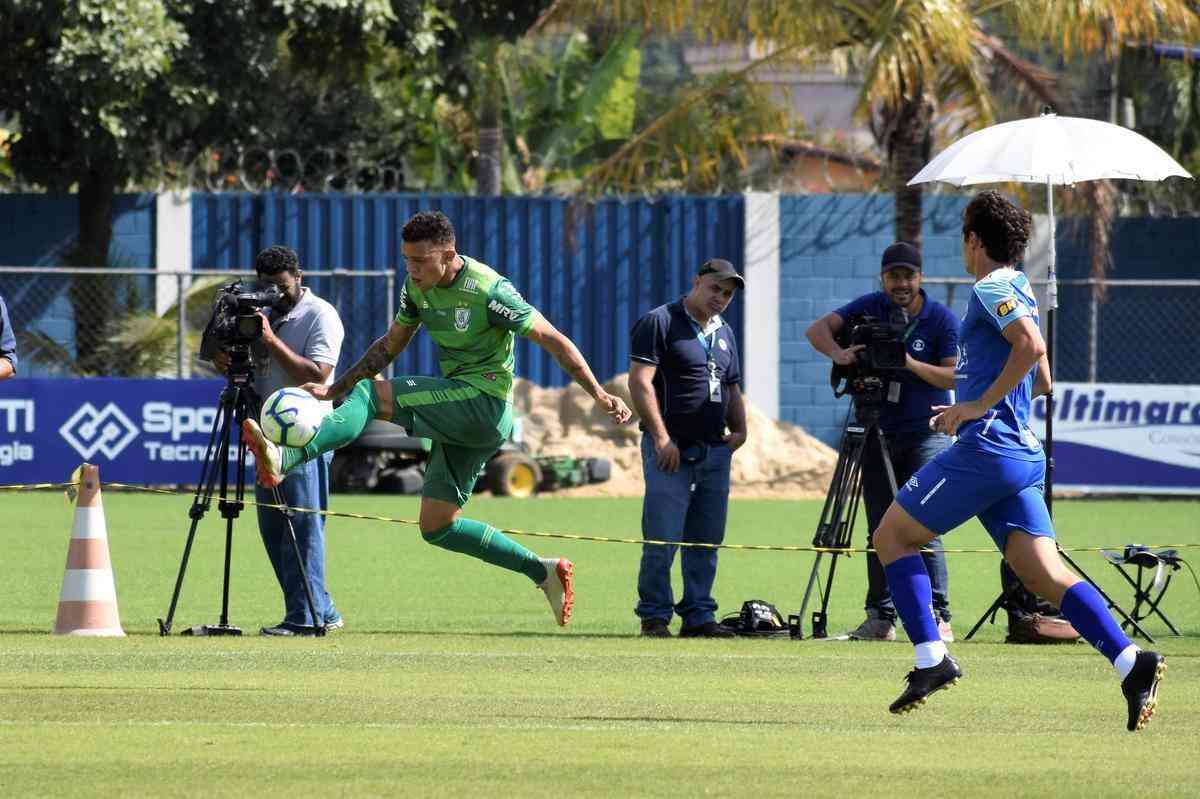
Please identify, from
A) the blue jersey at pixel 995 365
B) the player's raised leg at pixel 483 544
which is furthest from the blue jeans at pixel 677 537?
the blue jersey at pixel 995 365

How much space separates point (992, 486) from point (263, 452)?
10.9 feet

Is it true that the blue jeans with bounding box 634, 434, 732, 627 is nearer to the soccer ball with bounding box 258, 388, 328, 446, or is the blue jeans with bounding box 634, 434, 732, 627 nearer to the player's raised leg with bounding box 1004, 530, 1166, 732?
the soccer ball with bounding box 258, 388, 328, 446

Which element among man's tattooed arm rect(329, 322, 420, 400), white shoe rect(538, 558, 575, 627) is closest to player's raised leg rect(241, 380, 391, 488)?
man's tattooed arm rect(329, 322, 420, 400)

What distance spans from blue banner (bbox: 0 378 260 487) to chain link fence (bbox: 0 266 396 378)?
54.5 inches

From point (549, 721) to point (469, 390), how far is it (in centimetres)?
242

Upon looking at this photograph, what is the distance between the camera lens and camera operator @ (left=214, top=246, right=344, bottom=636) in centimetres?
1116

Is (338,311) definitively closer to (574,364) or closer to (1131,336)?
(1131,336)

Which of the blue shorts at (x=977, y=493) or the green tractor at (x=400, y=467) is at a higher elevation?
the blue shorts at (x=977, y=493)

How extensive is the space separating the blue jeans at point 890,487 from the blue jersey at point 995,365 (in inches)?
118

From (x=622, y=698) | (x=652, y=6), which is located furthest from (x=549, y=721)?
(x=652, y=6)

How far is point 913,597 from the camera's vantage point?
8438mm

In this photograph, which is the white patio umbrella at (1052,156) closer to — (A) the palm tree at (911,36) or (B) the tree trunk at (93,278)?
(A) the palm tree at (911,36)

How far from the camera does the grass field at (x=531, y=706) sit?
6949mm

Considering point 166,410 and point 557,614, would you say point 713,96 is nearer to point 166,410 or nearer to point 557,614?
point 166,410
